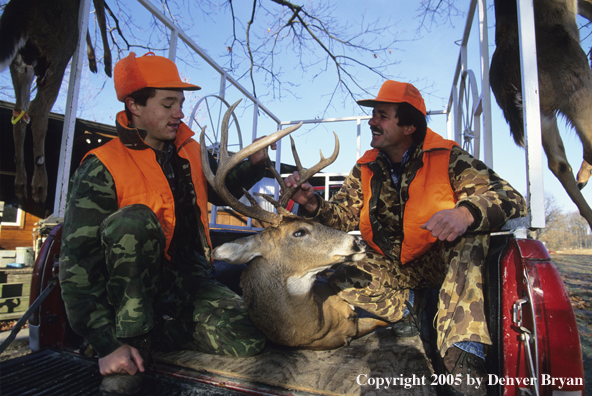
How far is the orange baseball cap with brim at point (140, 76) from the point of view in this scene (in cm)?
259

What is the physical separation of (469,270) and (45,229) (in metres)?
2.97

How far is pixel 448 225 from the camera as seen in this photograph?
192cm

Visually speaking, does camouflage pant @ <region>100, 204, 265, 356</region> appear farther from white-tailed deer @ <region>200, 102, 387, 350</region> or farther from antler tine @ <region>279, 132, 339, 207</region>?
antler tine @ <region>279, 132, 339, 207</region>

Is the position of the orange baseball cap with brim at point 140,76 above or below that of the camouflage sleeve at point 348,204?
above

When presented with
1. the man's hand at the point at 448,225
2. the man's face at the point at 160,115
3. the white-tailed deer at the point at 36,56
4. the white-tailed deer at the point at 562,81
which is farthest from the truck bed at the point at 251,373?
the white-tailed deer at the point at 36,56

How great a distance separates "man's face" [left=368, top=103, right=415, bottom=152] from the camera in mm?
3150

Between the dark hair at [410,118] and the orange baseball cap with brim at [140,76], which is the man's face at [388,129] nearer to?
the dark hair at [410,118]

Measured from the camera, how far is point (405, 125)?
3.16 m

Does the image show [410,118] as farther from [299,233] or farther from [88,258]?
[88,258]

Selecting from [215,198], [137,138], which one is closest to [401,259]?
[215,198]

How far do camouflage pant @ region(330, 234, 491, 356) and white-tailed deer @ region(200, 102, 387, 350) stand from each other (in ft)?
0.58

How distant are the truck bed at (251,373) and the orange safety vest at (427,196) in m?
0.75

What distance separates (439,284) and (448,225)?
1023mm

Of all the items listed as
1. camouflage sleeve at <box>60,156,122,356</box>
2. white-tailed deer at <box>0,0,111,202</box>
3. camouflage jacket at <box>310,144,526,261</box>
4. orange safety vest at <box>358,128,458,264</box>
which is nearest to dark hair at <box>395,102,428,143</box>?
camouflage jacket at <box>310,144,526,261</box>
